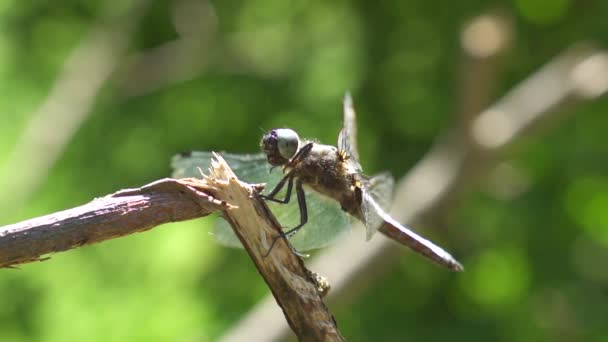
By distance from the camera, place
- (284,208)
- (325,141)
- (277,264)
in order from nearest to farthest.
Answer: (277,264) < (284,208) < (325,141)

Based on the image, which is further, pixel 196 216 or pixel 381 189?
pixel 381 189

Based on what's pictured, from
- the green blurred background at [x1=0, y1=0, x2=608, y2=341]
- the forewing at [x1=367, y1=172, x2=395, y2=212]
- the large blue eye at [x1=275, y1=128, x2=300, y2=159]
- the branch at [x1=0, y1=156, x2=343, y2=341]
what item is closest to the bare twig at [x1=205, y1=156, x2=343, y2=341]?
the branch at [x1=0, y1=156, x2=343, y2=341]

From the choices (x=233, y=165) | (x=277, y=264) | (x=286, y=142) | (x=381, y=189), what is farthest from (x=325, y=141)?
(x=277, y=264)

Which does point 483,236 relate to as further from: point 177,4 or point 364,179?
point 177,4

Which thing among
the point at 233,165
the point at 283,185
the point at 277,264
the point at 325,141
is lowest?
the point at 277,264

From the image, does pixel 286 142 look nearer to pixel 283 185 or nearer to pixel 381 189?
pixel 283 185

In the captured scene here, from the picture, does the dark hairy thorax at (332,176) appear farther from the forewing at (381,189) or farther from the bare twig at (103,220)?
the bare twig at (103,220)
